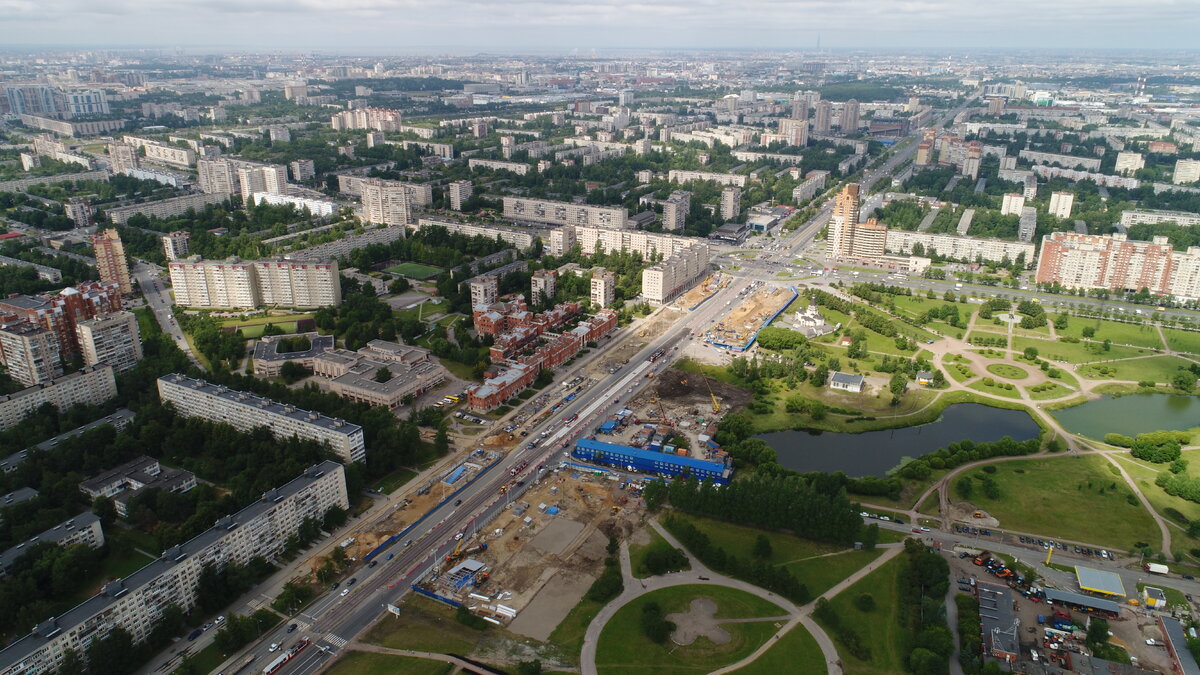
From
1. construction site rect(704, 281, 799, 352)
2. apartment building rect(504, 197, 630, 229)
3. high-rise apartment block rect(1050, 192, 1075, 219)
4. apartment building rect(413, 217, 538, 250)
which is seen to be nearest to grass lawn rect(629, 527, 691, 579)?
construction site rect(704, 281, 799, 352)

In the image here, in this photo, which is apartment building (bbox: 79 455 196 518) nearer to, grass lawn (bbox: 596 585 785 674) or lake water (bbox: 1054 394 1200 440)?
grass lawn (bbox: 596 585 785 674)

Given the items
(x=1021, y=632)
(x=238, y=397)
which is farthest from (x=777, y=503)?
Answer: (x=238, y=397)

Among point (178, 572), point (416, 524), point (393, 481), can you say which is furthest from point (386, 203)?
point (178, 572)

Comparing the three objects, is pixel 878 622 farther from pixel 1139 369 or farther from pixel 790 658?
pixel 1139 369

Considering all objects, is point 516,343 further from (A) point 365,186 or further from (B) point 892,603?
(A) point 365,186

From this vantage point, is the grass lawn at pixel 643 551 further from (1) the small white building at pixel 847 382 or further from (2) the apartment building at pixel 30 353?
(2) the apartment building at pixel 30 353
